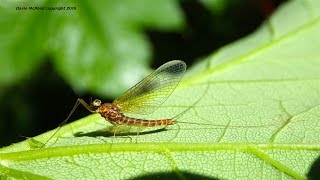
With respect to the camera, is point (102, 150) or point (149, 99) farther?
point (149, 99)

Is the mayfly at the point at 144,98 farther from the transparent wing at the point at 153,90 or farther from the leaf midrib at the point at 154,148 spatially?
the leaf midrib at the point at 154,148

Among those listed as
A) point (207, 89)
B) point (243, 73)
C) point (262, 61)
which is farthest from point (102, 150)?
point (262, 61)

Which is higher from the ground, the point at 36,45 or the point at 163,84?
the point at 36,45

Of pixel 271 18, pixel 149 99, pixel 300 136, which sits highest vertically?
pixel 271 18

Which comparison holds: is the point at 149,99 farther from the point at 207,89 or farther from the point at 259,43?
the point at 259,43

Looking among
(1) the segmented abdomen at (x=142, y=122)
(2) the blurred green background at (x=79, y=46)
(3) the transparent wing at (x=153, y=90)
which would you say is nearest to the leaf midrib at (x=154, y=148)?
(1) the segmented abdomen at (x=142, y=122)

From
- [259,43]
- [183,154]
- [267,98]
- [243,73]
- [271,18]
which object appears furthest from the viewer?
[271,18]

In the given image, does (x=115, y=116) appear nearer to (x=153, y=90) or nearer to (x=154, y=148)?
(x=153, y=90)
